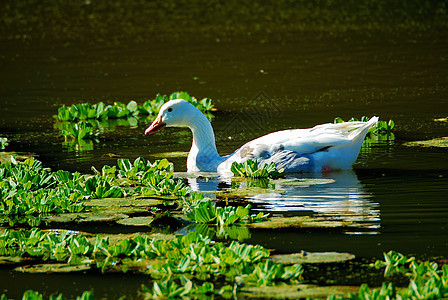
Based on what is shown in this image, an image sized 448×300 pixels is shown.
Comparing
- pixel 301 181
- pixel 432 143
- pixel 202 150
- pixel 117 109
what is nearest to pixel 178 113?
pixel 202 150

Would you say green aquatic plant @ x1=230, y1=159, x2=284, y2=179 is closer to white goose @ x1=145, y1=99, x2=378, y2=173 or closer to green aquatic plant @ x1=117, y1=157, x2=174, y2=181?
white goose @ x1=145, y1=99, x2=378, y2=173

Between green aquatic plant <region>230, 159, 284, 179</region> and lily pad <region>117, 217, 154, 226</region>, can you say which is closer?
lily pad <region>117, 217, 154, 226</region>

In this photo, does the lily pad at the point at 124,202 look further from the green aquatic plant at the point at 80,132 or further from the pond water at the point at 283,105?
the green aquatic plant at the point at 80,132

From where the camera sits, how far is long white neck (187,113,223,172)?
1034 cm

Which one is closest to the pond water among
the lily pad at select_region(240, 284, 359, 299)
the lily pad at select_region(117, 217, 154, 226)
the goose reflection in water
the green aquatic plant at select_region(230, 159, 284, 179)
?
the goose reflection in water

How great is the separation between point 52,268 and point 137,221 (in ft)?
4.66

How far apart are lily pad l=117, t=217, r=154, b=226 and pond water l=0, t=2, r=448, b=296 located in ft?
3.44

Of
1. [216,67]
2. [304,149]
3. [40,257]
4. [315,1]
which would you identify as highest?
[315,1]

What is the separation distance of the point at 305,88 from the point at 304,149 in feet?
23.5

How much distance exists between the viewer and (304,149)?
9.90m

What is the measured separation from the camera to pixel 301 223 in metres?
7.21

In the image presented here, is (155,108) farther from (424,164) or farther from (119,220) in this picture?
(119,220)

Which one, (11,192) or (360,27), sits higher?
(360,27)

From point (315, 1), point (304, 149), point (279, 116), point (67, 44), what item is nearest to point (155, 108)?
point (279, 116)
